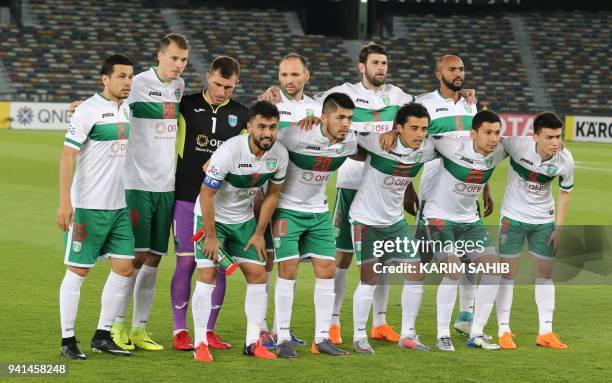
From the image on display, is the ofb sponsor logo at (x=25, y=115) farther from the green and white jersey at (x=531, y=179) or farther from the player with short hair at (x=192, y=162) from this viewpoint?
the green and white jersey at (x=531, y=179)

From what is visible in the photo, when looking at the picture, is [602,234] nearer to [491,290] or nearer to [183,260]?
[491,290]

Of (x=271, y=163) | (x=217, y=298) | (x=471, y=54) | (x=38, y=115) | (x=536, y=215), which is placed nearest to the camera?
(x=271, y=163)

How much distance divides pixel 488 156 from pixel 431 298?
2805mm

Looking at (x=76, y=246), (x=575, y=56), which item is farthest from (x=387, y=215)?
(x=575, y=56)

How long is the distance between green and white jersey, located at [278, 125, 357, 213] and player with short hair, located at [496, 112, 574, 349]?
4.73 feet

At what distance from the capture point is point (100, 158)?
791 centimetres

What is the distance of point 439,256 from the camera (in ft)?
28.7

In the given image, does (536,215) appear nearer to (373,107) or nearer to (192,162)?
(373,107)

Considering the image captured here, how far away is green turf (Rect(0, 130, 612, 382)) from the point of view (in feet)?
24.5

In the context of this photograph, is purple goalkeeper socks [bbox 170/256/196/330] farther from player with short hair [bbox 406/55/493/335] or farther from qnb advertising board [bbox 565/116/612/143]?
qnb advertising board [bbox 565/116/612/143]

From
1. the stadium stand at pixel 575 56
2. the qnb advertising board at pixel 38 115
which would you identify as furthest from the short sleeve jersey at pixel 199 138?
the stadium stand at pixel 575 56

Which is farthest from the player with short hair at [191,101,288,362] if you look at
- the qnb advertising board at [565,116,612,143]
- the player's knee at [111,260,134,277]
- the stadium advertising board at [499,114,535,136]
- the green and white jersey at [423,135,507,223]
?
the qnb advertising board at [565,116,612,143]

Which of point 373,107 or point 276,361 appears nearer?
point 276,361

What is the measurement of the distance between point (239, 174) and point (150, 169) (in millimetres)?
988
